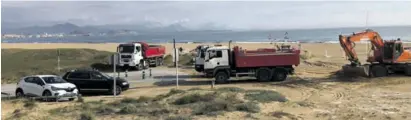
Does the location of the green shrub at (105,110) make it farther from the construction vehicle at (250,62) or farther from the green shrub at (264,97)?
the construction vehicle at (250,62)

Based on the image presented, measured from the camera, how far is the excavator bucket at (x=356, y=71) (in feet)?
108

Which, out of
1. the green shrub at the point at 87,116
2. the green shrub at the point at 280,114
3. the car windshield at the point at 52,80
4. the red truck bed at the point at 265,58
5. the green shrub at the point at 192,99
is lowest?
the green shrub at the point at 280,114

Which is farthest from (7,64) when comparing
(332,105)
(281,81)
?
(332,105)

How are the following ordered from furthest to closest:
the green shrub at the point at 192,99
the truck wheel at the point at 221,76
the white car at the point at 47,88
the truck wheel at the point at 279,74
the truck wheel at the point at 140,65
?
1. the truck wheel at the point at 140,65
2. the truck wheel at the point at 279,74
3. the truck wheel at the point at 221,76
4. the white car at the point at 47,88
5. the green shrub at the point at 192,99

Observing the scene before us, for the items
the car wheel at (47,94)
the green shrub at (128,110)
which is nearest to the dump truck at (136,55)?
the car wheel at (47,94)

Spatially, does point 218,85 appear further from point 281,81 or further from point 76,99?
point 76,99

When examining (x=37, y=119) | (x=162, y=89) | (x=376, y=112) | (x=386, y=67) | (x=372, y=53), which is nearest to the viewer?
(x=37, y=119)

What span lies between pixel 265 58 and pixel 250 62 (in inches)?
38.3

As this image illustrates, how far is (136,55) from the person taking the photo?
43094 millimetres

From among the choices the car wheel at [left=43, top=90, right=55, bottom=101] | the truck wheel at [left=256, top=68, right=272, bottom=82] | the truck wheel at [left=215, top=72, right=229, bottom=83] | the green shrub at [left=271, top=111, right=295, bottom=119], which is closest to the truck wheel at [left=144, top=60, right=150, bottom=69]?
the truck wheel at [left=215, top=72, right=229, bottom=83]

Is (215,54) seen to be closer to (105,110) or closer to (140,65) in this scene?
(140,65)

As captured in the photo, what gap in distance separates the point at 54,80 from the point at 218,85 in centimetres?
1003

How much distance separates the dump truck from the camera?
42656mm

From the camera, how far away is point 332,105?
829 inches
